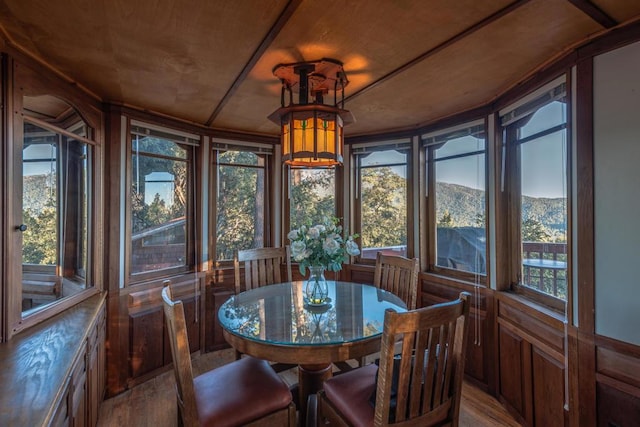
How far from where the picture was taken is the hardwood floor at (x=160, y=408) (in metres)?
2.17

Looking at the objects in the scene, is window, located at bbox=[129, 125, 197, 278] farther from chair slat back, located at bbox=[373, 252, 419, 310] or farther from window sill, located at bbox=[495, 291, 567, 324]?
window sill, located at bbox=[495, 291, 567, 324]

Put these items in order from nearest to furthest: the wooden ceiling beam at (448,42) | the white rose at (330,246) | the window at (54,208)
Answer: the wooden ceiling beam at (448,42) → the window at (54,208) → the white rose at (330,246)

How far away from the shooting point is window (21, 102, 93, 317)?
5.48ft

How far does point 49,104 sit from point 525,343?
346cm

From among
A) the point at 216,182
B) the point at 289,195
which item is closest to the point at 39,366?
the point at 216,182

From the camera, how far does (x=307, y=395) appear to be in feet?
7.07

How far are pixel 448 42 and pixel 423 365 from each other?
1.62m

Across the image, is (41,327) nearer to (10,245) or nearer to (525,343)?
(10,245)

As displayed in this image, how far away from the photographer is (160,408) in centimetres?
234

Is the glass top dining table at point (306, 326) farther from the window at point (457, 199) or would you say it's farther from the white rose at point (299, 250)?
the window at point (457, 199)

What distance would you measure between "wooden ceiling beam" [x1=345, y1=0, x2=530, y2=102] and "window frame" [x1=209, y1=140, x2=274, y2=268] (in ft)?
5.14

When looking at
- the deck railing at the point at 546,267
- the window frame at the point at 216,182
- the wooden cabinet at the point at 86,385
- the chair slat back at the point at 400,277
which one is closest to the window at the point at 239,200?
the window frame at the point at 216,182

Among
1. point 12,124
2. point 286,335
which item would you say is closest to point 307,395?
point 286,335

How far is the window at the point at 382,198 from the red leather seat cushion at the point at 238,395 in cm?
205
